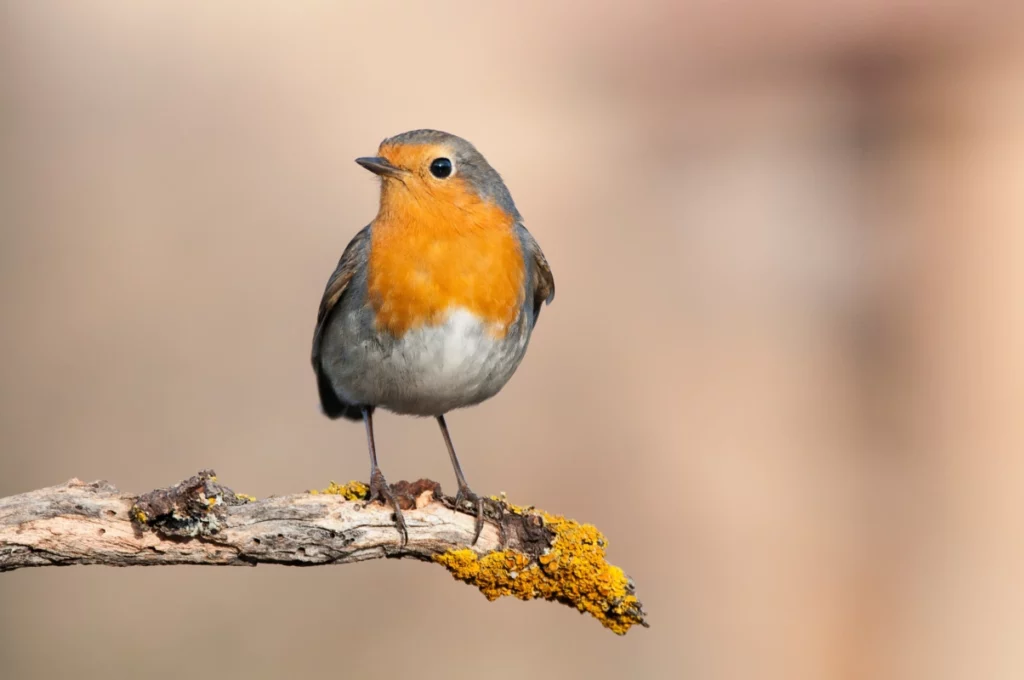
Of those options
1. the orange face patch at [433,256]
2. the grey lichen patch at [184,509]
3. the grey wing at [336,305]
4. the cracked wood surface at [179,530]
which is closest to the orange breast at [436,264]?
the orange face patch at [433,256]

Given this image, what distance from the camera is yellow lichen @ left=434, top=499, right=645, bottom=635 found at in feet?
9.98

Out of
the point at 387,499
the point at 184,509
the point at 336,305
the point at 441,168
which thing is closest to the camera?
the point at 184,509

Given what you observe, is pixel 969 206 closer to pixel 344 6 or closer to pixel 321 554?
pixel 344 6

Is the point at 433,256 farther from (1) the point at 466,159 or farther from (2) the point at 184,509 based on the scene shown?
(2) the point at 184,509

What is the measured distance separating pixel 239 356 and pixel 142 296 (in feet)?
2.06

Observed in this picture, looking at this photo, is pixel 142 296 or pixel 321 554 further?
pixel 142 296

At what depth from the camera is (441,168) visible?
3361 millimetres

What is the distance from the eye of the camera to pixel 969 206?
7090 millimetres

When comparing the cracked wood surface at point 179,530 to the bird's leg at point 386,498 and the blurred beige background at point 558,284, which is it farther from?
the blurred beige background at point 558,284

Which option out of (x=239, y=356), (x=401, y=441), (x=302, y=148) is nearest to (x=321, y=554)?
(x=401, y=441)

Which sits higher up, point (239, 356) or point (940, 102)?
point (940, 102)

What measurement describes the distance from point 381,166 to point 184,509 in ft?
3.98

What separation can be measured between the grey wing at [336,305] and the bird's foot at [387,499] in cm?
74

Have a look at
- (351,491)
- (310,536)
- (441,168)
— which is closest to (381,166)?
(441,168)
